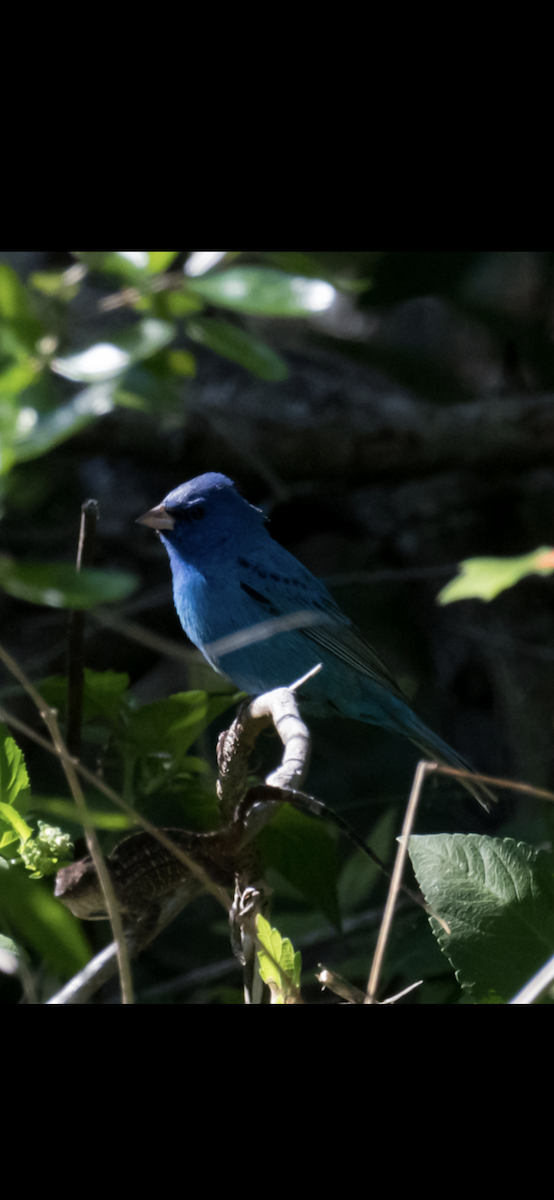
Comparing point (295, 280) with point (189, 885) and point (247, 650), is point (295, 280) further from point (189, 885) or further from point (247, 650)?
point (247, 650)


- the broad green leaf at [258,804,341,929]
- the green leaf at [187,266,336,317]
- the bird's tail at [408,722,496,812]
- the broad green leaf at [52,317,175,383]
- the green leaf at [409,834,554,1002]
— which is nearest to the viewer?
the broad green leaf at [52,317,175,383]

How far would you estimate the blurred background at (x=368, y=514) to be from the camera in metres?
3.03

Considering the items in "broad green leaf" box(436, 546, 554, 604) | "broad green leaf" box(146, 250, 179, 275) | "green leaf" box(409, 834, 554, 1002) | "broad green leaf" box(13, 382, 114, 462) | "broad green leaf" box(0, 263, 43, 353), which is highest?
"broad green leaf" box(146, 250, 179, 275)

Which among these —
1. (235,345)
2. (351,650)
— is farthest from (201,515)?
(235,345)

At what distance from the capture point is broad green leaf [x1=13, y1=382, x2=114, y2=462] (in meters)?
0.93

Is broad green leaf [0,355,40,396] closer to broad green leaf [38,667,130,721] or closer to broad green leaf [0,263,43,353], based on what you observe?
broad green leaf [0,263,43,353]

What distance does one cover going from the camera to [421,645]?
3701 millimetres

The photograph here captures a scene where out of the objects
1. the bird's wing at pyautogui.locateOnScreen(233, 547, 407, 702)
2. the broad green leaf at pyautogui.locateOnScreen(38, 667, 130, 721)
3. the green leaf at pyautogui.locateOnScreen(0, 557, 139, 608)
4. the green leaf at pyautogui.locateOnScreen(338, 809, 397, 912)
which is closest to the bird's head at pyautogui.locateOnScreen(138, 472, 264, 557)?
the bird's wing at pyautogui.locateOnScreen(233, 547, 407, 702)

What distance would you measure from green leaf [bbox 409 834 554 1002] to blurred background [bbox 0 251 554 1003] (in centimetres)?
106

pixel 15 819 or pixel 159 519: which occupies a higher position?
pixel 159 519

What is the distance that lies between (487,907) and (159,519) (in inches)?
60.1

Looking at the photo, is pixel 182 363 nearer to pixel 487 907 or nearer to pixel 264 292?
pixel 264 292

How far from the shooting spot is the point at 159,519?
2672mm

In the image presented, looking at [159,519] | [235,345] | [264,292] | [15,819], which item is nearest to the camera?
[264,292]
